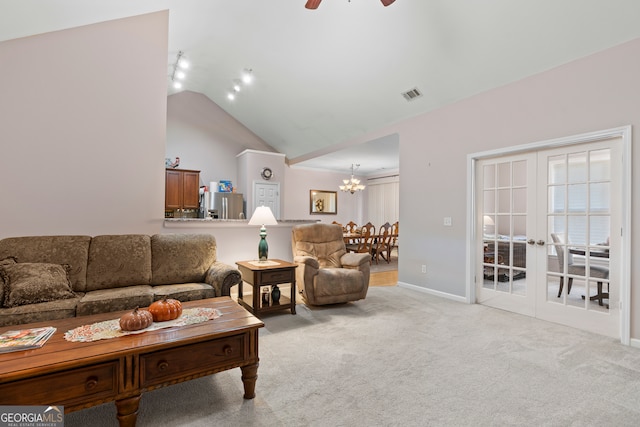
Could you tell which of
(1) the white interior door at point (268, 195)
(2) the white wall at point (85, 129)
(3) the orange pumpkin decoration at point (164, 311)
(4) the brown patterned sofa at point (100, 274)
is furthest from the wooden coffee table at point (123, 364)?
(1) the white interior door at point (268, 195)

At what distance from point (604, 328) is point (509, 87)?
2.57 m

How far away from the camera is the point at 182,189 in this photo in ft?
20.9

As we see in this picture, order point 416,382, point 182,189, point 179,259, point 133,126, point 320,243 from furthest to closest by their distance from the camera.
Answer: point 182,189, point 320,243, point 133,126, point 179,259, point 416,382

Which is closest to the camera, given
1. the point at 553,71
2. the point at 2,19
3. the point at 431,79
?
the point at 2,19

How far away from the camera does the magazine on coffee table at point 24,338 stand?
1.45 metres

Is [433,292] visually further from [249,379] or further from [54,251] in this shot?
[54,251]

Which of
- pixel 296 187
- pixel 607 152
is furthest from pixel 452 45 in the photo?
pixel 296 187

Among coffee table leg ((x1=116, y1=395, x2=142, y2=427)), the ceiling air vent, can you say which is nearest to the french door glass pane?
the ceiling air vent

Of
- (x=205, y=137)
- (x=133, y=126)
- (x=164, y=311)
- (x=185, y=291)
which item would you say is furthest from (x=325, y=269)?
(x=205, y=137)

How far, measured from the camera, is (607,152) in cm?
284

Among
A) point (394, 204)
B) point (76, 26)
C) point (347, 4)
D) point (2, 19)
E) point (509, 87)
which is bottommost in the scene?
point (394, 204)

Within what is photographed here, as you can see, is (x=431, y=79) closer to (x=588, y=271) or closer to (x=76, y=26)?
(x=588, y=271)

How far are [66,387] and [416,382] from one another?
187 centimetres

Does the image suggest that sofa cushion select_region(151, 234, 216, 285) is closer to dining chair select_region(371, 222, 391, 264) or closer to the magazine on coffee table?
the magazine on coffee table
